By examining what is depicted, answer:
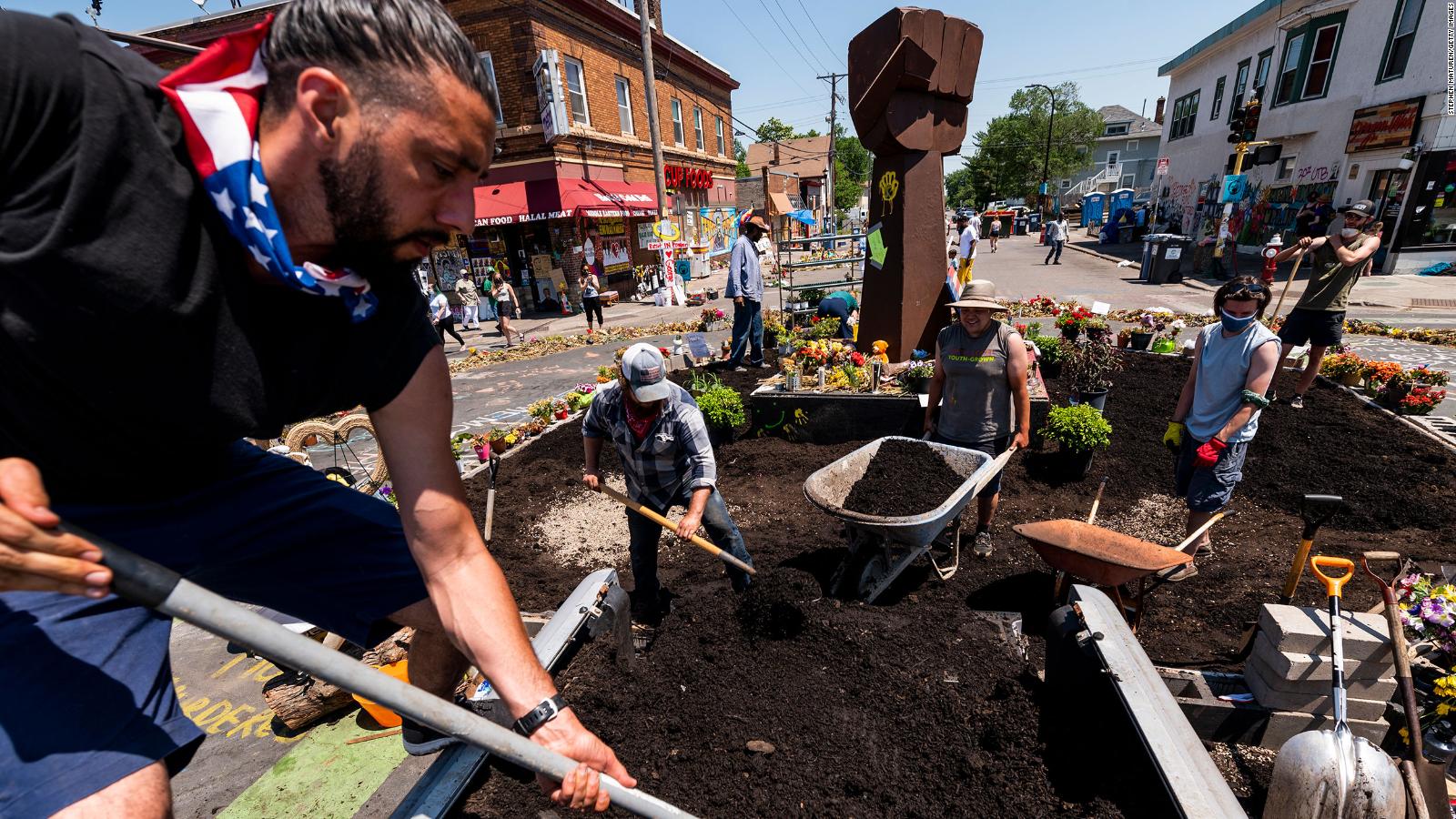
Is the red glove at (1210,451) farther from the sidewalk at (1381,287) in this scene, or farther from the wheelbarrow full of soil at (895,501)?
the sidewalk at (1381,287)

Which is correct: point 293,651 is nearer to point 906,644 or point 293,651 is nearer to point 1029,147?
point 906,644

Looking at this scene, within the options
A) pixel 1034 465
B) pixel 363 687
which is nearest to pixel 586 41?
pixel 1034 465

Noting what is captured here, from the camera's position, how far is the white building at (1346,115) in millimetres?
14359

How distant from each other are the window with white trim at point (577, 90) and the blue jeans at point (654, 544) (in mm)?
17873

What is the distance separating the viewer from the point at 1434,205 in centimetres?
1475

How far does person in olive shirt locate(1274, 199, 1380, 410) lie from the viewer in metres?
6.73

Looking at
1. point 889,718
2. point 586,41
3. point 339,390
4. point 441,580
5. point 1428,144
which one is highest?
point 586,41

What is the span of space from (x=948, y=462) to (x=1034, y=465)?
2.26 meters

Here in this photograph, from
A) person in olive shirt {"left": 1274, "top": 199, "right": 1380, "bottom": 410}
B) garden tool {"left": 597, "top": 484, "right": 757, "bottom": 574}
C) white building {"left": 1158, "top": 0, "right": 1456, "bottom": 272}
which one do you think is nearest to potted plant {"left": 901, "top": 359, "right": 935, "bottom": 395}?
garden tool {"left": 597, "top": 484, "right": 757, "bottom": 574}

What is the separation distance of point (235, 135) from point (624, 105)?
23.0 m

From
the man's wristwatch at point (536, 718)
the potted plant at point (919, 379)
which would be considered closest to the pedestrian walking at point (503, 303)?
the potted plant at point (919, 379)

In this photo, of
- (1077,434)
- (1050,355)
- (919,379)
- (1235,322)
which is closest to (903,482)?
(1235,322)

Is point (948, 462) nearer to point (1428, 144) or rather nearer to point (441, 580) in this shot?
point (441, 580)

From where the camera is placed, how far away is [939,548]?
4.74 m
